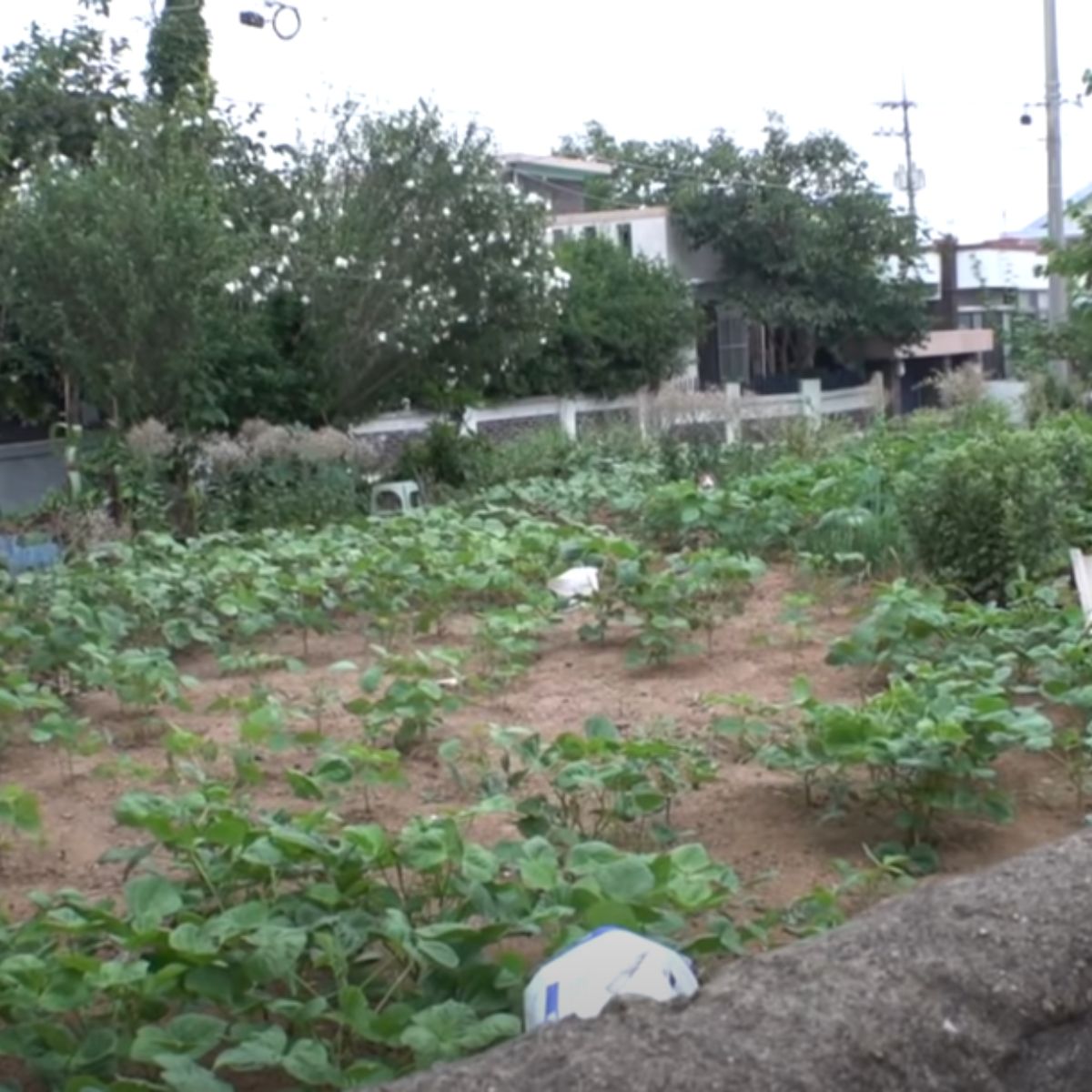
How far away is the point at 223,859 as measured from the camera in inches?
184

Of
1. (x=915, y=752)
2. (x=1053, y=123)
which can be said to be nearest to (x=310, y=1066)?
(x=915, y=752)

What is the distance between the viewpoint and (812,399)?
84.6 feet

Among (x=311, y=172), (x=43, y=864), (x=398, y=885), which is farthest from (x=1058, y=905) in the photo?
(x=311, y=172)

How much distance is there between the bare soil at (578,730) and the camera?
18.1 ft

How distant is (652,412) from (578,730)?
551 inches

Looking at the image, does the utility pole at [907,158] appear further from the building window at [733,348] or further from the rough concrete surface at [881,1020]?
the rough concrete surface at [881,1020]

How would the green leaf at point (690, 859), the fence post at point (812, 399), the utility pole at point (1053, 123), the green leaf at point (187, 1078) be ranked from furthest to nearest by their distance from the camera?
1. the utility pole at point (1053, 123)
2. the fence post at point (812, 399)
3. the green leaf at point (690, 859)
4. the green leaf at point (187, 1078)

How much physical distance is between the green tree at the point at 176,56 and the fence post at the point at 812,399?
325 inches

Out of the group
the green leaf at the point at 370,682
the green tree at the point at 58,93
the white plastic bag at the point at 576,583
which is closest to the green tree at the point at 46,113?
the green tree at the point at 58,93

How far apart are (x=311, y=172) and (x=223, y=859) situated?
19551mm

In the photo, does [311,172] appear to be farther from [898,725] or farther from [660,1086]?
[660,1086]

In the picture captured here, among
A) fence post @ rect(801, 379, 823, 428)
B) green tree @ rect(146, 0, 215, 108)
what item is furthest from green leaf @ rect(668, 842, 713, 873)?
green tree @ rect(146, 0, 215, 108)

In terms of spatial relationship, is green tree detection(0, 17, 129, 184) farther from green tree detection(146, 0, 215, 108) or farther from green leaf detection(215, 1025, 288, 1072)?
green leaf detection(215, 1025, 288, 1072)

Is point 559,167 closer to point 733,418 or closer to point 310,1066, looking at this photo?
point 733,418
